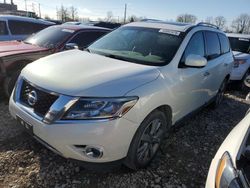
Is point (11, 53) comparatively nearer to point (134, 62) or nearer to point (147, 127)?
point (134, 62)

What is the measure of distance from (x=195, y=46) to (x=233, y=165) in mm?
2492

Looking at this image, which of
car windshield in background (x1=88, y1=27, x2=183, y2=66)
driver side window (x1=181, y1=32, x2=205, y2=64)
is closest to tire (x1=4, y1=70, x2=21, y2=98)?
car windshield in background (x1=88, y1=27, x2=183, y2=66)

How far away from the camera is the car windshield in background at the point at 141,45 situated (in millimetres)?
3326

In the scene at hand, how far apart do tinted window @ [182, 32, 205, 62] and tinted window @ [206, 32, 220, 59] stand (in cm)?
30

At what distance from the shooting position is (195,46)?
3.86 m

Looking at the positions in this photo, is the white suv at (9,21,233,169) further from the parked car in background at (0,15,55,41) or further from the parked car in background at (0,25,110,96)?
the parked car in background at (0,15,55,41)

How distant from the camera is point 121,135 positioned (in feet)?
→ 8.16

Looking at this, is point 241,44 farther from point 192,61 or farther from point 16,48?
point 16,48

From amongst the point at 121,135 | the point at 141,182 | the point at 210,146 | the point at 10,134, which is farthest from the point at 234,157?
the point at 10,134

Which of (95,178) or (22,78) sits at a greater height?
(22,78)

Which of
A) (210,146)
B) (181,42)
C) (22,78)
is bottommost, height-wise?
(210,146)

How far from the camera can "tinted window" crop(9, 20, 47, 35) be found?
8141 millimetres

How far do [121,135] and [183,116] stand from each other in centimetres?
157

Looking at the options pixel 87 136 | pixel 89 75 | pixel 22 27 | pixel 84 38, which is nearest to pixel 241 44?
pixel 84 38
